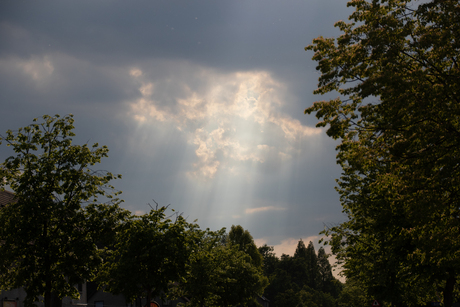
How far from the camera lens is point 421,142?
12.1 meters

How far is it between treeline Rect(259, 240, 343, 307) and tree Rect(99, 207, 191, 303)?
95587mm

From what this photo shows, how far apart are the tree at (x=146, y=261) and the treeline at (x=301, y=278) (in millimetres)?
95587

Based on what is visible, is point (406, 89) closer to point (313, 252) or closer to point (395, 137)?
point (395, 137)

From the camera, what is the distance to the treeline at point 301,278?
386 ft

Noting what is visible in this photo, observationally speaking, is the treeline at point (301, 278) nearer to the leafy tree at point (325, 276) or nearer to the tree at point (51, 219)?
the leafy tree at point (325, 276)

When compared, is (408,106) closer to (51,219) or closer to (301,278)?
(51,219)

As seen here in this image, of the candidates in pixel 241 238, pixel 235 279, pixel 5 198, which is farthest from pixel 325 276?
pixel 5 198

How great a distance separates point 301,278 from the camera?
456ft

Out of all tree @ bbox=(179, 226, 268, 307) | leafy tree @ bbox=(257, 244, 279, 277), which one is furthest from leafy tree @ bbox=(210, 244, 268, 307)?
leafy tree @ bbox=(257, 244, 279, 277)

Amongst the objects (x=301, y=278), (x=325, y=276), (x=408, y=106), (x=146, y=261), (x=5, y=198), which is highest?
(x=325, y=276)

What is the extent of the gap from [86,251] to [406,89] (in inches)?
545

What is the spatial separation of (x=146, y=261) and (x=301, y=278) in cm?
12851

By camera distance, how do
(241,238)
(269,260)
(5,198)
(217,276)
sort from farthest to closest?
(269,260)
(241,238)
(217,276)
(5,198)

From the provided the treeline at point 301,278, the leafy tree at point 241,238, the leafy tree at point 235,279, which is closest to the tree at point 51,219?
the leafy tree at point 235,279
